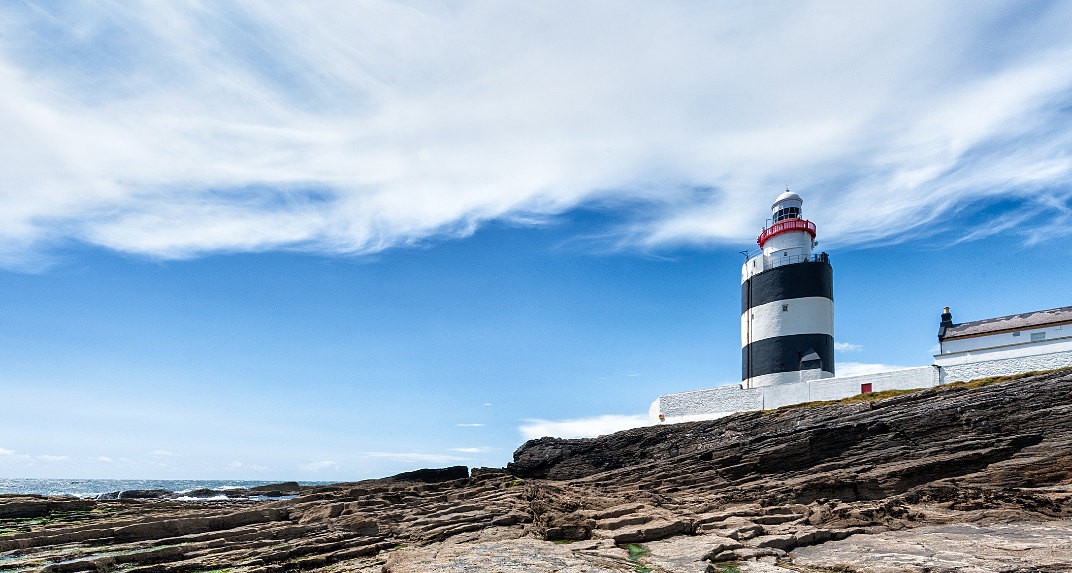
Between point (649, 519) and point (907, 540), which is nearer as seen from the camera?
point (907, 540)

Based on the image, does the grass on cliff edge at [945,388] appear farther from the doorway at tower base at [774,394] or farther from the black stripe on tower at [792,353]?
the black stripe on tower at [792,353]

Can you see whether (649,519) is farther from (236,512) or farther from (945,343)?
(945,343)

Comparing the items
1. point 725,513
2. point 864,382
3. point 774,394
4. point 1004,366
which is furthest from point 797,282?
point 725,513

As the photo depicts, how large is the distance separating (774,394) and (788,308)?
5.73m

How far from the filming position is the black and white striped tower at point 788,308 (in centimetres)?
3506

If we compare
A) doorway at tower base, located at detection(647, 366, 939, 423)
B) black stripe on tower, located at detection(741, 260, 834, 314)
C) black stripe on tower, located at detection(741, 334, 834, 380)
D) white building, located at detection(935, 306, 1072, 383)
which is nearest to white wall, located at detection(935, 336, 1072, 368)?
white building, located at detection(935, 306, 1072, 383)

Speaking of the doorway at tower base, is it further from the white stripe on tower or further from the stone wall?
the white stripe on tower

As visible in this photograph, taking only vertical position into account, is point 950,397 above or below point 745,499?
above

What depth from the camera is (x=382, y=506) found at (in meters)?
24.0

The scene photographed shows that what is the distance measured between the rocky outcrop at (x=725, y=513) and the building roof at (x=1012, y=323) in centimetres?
1517

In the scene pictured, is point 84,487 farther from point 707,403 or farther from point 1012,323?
point 1012,323

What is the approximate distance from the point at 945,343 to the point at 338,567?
3751 centimetres

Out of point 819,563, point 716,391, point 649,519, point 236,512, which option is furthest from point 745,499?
point 236,512

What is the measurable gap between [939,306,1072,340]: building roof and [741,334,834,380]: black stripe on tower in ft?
28.9
